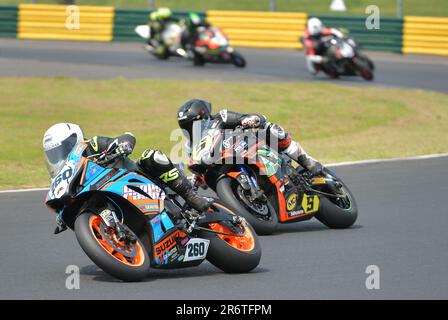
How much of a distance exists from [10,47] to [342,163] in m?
17.1

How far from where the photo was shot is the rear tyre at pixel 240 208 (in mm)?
8961

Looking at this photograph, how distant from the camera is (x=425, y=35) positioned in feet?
89.0

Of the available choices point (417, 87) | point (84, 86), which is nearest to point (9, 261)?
point (84, 86)

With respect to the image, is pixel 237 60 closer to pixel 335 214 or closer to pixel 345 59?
pixel 345 59

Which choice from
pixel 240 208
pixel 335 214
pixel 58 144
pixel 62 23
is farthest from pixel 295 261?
pixel 62 23

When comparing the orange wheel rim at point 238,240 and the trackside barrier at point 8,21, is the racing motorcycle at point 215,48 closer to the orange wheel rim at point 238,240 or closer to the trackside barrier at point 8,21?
the trackside barrier at point 8,21

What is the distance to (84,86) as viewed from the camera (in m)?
22.5

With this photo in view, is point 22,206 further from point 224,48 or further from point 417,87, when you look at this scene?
point 224,48

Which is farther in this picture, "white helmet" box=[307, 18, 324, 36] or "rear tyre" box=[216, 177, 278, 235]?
"white helmet" box=[307, 18, 324, 36]

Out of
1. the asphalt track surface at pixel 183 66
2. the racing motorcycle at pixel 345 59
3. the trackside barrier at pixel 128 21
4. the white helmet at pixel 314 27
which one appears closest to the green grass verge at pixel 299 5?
the trackside barrier at pixel 128 21

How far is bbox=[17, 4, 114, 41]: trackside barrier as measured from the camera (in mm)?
30328

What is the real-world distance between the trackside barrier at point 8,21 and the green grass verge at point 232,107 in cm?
788

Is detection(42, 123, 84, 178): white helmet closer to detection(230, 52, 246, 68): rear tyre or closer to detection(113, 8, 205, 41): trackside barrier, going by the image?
detection(230, 52, 246, 68): rear tyre

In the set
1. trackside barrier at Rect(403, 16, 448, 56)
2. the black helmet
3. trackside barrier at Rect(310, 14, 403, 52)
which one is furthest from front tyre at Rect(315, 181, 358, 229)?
trackside barrier at Rect(310, 14, 403, 52)
